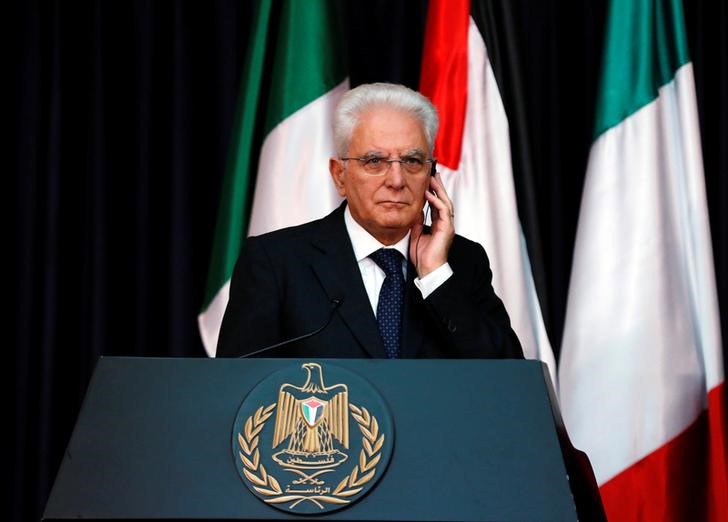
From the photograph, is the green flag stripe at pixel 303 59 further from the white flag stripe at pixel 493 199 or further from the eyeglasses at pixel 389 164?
the eyeglasses at pixel 389 164

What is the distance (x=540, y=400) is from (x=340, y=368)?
0.29 m

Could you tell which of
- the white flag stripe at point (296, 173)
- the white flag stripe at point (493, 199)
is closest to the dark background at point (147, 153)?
the white flag stripe at point (493, 199)

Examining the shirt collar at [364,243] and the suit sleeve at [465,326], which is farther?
the shirt collar at [364,243]

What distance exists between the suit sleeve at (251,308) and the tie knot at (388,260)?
9.2 inches

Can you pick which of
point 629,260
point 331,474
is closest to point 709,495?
point 629,260

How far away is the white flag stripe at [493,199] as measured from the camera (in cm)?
318

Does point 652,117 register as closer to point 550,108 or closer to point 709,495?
point 550,108

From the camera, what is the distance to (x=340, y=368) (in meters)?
1.41

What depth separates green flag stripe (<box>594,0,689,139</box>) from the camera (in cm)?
324

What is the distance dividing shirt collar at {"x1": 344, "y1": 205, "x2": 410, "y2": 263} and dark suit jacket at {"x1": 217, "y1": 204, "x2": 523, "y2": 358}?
0.02 m

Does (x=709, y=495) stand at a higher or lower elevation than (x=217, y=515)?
lower

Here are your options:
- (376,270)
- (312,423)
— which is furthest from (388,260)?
(312,423)

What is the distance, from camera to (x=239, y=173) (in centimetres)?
334

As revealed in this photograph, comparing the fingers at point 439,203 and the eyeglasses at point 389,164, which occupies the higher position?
the eyeglasses at point 389,164
